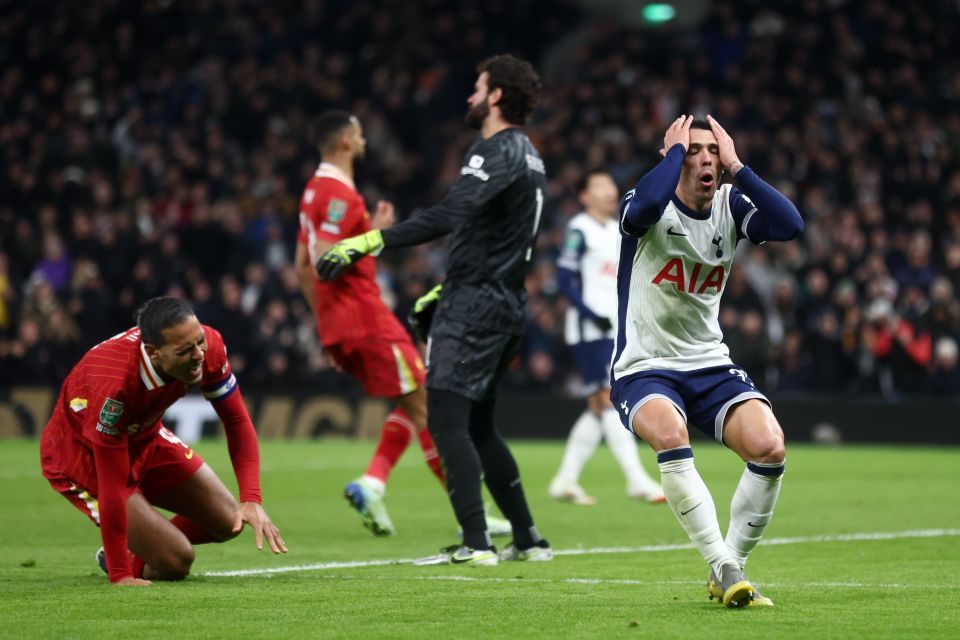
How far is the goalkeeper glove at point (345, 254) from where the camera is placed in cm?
698

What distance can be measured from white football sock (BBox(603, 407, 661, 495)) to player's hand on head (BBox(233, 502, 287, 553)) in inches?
215

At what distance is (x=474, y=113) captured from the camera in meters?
7.71

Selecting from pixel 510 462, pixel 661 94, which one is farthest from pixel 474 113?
pixel 661 94

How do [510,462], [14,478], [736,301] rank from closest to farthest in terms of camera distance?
[510,462]
[14,478]
[736,301]

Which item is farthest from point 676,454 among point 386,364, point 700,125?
point 386,364

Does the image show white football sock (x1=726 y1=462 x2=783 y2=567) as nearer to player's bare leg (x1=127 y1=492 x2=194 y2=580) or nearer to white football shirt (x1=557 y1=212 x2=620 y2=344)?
player's bare leg (x1=127 y1=492 x2=194 y2=580)

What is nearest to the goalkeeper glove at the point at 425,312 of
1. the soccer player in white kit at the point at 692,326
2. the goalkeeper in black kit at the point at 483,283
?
the goalkeeper in black kit at the point at 483,283

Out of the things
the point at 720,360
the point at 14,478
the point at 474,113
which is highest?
the point at 474,113

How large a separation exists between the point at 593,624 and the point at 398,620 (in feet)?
2.40

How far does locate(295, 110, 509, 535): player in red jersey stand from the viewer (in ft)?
30.8

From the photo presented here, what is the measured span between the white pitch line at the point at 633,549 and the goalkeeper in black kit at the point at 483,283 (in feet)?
1.78

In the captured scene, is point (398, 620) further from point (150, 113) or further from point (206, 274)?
point (150, 113)

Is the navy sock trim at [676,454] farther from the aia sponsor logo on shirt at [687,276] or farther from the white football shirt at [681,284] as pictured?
the aia sponsor logo on shirt at [687,276]

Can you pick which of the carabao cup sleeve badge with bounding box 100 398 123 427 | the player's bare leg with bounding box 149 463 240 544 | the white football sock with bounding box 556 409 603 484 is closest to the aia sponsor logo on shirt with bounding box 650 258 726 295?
the carabao cup sleeve badge with bounding box 100 398 123 427
